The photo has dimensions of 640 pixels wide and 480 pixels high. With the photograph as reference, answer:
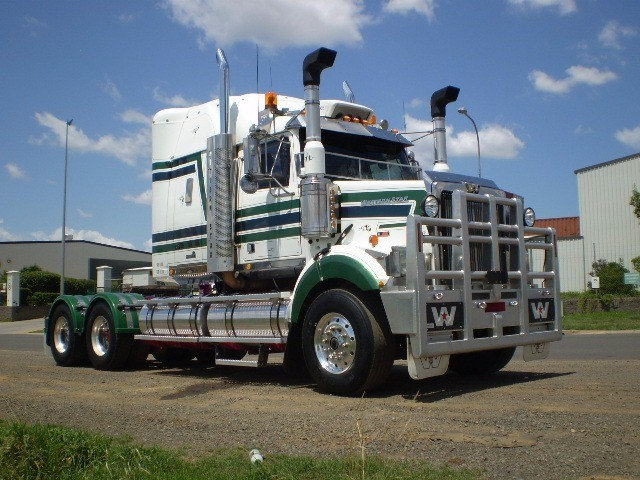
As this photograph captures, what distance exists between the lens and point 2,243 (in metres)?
59.9

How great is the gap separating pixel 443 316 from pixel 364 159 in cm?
302

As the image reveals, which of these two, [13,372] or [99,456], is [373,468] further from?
[13,372]

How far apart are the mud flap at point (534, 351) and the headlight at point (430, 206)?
7.67ft

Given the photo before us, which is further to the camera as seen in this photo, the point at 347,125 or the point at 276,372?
the point at 276,372

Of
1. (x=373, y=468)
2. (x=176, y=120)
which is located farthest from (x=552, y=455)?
(x=176, y=120)

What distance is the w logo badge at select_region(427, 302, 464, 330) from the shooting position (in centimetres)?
737

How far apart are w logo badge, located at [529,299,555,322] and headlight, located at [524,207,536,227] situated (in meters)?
1.01

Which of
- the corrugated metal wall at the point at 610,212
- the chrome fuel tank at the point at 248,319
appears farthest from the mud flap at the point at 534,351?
the corrugated metal wall at the point at 610,212

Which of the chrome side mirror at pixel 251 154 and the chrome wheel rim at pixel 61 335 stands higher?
the chrome side mirror at pixel 251 154

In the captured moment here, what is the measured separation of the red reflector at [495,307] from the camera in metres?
8.06

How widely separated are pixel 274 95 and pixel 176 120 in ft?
8.56

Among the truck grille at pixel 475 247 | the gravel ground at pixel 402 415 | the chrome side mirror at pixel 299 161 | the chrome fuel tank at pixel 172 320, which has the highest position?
the chrome side mirror at pixel 299 161

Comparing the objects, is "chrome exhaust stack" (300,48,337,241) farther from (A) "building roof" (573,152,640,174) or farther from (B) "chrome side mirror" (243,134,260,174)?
(A) "building roof" (573,152,640,174)

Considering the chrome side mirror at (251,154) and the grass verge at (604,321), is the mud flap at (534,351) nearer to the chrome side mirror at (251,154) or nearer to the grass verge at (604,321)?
the chrome side mirror at (251,154)
